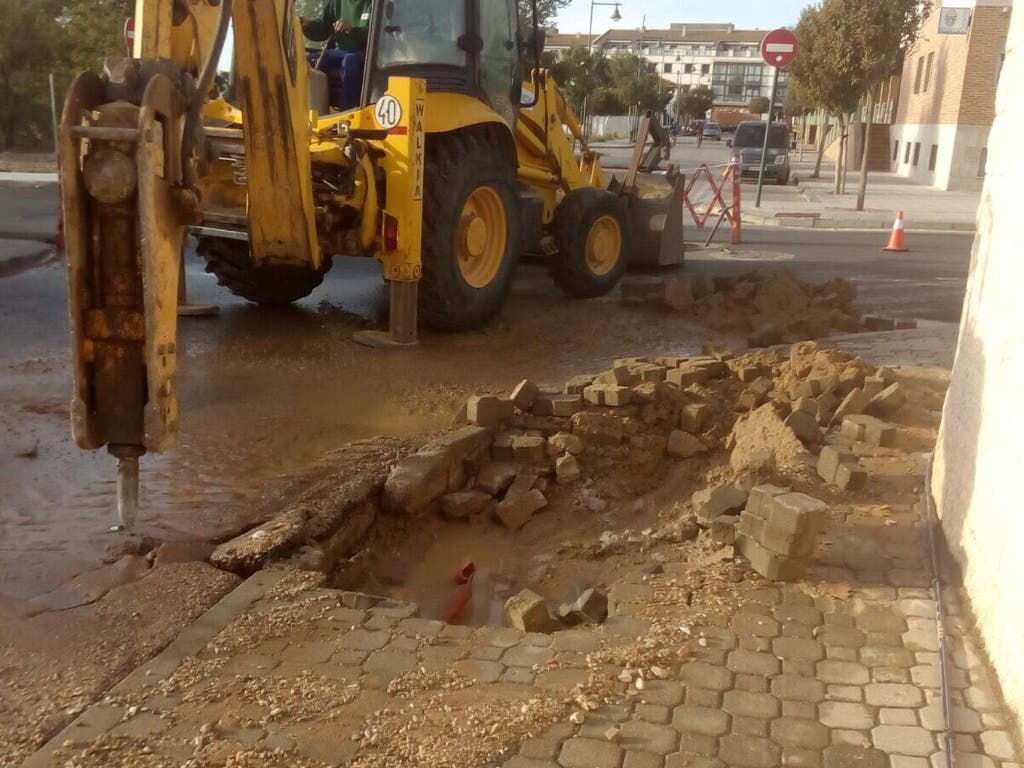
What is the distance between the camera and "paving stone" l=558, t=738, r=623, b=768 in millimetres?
2686

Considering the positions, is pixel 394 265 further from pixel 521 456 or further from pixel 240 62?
pixel 521 456

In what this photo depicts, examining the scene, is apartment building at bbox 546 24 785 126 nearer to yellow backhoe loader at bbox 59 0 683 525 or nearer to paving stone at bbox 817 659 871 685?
yellow backhoe loader at bbox 59 0 683 525

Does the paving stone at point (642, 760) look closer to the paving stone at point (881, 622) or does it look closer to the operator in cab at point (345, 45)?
the paving stone at point (881, 622)

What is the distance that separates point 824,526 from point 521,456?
1775 millimetres

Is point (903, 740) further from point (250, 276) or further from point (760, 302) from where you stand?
point (250, 276)

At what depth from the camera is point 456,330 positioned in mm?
8031

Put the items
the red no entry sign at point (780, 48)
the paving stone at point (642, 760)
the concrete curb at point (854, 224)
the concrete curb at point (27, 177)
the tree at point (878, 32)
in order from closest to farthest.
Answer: the paving stone at point (642, 760) → the red no entry sign at point (780, 48) → the concrete curb at point (854, 224) → the tree at point (878, 32) → the concrete curb at point (27, 177)

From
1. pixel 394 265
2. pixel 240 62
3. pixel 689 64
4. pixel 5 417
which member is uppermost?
pixel 689 64

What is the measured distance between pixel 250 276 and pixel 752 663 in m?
6.64

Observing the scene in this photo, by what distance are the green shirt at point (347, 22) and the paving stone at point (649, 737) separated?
6.49 metres

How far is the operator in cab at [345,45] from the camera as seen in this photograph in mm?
7797

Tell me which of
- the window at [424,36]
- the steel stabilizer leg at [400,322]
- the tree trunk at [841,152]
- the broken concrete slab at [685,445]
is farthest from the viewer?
the tree trunk at [841,152]

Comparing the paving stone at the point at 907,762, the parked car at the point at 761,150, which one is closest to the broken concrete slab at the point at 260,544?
the paving stone at the point at 907,762

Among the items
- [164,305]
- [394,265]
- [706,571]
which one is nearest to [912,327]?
[394,265]
